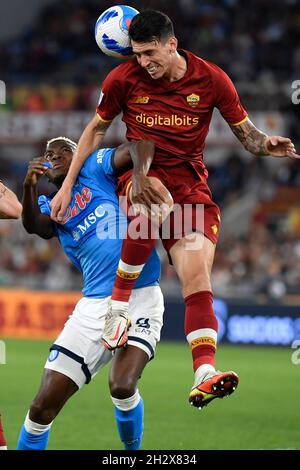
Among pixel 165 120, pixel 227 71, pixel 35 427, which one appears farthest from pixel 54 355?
pixel 227 71

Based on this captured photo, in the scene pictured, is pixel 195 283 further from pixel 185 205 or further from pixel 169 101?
pixel 169 101

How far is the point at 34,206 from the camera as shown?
6.73 metres

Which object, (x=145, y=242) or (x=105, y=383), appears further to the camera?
(x=105, y=383)

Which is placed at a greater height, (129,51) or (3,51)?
(3,51)

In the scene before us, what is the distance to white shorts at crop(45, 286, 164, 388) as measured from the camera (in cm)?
657

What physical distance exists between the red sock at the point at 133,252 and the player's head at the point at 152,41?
0.93 m

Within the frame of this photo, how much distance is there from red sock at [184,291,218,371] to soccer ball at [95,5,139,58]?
1670mm

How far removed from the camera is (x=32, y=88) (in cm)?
2328

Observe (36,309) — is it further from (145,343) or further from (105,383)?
(145,343)

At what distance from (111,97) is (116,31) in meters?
0.44

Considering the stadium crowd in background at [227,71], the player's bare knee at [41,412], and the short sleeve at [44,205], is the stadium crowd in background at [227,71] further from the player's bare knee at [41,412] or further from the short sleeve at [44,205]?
the player's bare knee at [41,412]

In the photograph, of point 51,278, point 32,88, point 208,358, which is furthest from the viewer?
point 32,88
